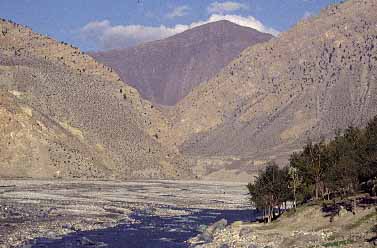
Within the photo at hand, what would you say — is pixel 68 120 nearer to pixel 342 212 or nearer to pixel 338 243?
pixel 342 212

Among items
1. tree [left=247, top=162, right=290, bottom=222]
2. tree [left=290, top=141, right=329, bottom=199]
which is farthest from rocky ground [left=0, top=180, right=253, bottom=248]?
tree [left=290, top=141, right=329, bottom=199]

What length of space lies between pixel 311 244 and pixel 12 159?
360 feet

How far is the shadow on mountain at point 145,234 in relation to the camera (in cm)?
4988

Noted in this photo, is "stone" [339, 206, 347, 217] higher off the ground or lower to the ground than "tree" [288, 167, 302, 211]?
lower

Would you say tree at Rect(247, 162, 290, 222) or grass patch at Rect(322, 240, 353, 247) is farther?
tree at Rect(247, 162, 290, 222)

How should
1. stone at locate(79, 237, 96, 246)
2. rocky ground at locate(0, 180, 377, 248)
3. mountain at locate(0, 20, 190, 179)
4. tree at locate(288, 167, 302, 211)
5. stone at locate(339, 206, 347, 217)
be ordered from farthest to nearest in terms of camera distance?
mountain at locate(0, 20, 190, 179)
tree at locate(288, 167, 302, 211)
stone at locate(79, 237, 96, 246)
stone at locate(339, 206, 347, 217)
rocky ground at locate(0, 180, 377, 248)

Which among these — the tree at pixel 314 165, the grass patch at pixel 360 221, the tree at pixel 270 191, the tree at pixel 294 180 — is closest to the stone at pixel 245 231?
the tree at pixel 270 191

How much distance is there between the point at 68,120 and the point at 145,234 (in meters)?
107

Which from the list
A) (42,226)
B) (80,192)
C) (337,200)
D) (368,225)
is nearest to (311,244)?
(368,225)

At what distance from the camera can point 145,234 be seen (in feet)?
189

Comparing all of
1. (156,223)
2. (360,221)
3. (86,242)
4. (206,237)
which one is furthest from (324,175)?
(86,242)

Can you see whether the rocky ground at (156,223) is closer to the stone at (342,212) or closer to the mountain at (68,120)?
the stone at (342,212)

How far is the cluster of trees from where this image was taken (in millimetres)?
54181

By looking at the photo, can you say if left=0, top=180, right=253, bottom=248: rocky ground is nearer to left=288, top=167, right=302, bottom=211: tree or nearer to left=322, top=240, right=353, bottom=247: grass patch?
left=288, top=167, right=302, bottom=211: tree
